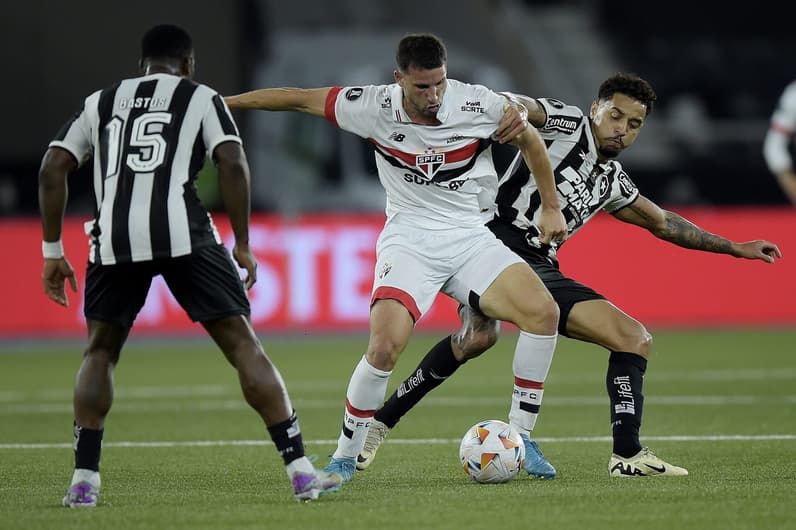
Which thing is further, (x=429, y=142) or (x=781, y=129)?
(x=781, y=129)

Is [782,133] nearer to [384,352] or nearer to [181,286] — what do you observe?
[384,352]

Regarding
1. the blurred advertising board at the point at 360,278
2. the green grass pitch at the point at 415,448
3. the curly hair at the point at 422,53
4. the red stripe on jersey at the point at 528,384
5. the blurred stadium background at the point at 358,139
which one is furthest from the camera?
the blurred stadium background at the point at 358,139

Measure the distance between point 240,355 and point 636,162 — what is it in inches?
750

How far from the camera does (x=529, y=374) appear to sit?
7008mm

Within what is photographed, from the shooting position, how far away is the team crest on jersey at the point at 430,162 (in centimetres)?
692

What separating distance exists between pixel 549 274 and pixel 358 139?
15.7 m

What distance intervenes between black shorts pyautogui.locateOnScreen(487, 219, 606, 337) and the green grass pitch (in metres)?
0.84

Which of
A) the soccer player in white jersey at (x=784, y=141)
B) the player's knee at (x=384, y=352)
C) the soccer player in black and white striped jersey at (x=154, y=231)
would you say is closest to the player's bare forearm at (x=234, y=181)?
the soccer player in black and white striped jersey at (x=154, y=231)

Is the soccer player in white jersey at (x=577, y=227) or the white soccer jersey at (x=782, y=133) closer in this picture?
the soccer player in white jersey at (x=577, y=227)

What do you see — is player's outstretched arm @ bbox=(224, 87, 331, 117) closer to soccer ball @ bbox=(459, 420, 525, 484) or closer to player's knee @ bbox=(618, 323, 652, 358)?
soccer ball @ bbox=(459, 420, 525, 484)

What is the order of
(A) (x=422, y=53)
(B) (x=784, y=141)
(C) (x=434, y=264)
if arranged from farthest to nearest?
(B) (x=784, y=141)
(C) (x=434, y=264)
(A) (x=422, y=53)

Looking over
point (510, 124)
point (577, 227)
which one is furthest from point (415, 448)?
point (510, 124)

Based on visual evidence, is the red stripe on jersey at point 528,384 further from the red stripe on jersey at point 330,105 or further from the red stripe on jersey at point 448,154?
the red stripe on jersey at point 330,105

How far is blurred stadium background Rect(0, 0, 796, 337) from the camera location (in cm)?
1669
